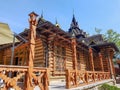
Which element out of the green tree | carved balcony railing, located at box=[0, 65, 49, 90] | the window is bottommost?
carved balcony railing, located at box=[0, 65, 49, 90]

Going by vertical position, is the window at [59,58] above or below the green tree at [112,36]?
below

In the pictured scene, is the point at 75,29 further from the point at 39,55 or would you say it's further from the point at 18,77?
the point at 18,77

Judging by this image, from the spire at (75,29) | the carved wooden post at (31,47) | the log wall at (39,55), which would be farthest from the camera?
the spire at (75,29)

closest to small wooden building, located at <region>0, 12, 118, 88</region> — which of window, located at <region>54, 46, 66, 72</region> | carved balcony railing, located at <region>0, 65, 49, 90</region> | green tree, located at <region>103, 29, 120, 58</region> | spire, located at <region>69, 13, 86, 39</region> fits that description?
window, located at <region>54, 46, 66, 72</region>

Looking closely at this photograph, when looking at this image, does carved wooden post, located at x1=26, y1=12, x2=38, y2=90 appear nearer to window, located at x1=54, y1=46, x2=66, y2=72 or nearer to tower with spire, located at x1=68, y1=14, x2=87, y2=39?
window, located at x1=54, y1=46, x2=66, y2=72

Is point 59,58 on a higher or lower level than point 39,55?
lower

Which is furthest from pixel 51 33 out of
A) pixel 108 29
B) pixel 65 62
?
pixel 108 29

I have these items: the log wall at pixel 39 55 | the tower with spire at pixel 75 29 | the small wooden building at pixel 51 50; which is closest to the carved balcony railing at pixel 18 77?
the small wooden building at pixel 51 50

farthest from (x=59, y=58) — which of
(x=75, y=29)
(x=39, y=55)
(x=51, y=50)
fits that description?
(x=75, y=29)

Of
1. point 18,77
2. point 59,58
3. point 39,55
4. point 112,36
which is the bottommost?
point 18,77

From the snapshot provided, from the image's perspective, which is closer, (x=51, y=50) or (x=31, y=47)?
(x=31, y=47)

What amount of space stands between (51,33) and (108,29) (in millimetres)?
27838

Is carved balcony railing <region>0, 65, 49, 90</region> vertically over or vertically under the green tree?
under

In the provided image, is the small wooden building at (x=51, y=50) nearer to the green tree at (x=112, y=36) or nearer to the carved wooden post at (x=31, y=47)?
the carved wooden post at (x=31, y=47)
